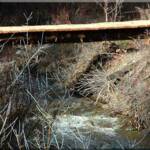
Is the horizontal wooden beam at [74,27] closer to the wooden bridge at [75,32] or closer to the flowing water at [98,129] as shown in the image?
the wooden bridge at [75,32]

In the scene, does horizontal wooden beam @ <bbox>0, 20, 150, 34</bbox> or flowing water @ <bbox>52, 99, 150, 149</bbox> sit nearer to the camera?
horizontal wooden beam @ <bbox>0, 20, 150, 34</bbox>

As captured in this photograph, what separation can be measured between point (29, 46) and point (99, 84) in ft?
9.78

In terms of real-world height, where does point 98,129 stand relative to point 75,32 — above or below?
below

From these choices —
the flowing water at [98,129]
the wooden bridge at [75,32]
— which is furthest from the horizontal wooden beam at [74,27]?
the flowing water at [98,129]

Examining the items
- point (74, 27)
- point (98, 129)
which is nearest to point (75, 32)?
point (74, 27)

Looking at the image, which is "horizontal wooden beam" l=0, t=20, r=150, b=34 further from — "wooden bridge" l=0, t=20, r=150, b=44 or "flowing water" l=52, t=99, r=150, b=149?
"flowing water" l=52, t=99, r=150, b=149

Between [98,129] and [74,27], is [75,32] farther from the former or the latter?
[98,129]

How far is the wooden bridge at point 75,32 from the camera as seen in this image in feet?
16.8

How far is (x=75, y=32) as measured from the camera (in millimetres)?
5398

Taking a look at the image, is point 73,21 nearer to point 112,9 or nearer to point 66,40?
point 112,9

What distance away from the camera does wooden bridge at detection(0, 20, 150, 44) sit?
202 inches

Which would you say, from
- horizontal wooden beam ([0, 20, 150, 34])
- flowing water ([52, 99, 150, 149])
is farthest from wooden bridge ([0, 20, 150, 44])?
flowing water ([52, 99, 150, 149])

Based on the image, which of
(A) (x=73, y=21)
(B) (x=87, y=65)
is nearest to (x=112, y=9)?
(A) (x=73, y=21)

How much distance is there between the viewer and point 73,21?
11.4 meters
